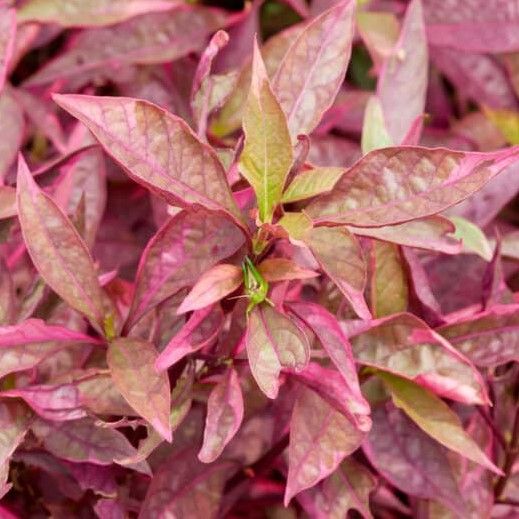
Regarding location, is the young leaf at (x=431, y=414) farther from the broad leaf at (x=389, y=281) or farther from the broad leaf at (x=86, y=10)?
the broad leaf at (x=86, y=10)

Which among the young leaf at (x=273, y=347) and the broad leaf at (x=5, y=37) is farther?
the broad leaf at (x=5, y=37)

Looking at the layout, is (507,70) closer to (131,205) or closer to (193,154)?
(131,205)

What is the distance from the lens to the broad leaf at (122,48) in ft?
3.84

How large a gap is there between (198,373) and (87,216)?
22 centimetres

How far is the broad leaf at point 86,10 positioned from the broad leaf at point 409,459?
1.75 ft

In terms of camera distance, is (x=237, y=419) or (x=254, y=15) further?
(x=254, y=15)

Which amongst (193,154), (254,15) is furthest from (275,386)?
(254,15)

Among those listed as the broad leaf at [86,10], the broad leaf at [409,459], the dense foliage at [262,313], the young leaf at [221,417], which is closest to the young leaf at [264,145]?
the dense foliage at [262,313]

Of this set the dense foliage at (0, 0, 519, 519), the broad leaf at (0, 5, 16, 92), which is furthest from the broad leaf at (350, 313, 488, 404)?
the broad leaf at (0, 5, 16, 92)

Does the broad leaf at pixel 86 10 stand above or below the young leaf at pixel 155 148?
below

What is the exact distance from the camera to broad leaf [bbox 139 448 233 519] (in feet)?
2.76

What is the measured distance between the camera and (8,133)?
1008mm

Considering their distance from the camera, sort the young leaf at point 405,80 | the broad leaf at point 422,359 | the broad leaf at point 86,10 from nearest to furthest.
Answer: the broad leaf at point 422,359, the young leaf at point 405,80, the broad leaf at point 86,10

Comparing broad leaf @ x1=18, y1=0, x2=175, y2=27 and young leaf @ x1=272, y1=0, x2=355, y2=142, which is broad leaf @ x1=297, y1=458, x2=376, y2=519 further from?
broad leaf @ x1=18, y1=0, x2=175, y2=27
